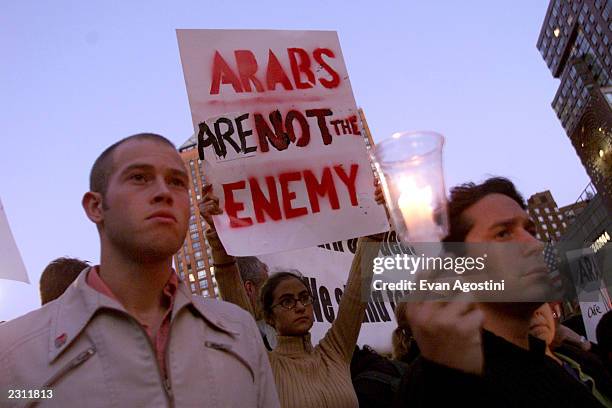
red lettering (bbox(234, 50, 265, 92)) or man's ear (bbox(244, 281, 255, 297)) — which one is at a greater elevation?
red lettering (bbox(234, 50, 265, 92))

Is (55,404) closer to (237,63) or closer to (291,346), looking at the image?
(291,346)

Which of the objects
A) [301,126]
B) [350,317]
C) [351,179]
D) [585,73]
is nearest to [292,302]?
[350,317]

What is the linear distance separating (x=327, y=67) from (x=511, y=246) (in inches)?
75.2

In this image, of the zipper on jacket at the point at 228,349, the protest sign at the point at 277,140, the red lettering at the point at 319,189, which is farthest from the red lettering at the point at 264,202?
the zipper on jacket at the point at 228,349

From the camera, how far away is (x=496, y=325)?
1793 mm

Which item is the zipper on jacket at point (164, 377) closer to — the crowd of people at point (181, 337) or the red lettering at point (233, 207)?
the crowd of people at point (181, 337)

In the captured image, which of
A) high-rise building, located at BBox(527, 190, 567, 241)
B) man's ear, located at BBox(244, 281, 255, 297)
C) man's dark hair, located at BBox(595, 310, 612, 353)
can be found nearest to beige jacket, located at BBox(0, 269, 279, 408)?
man's ear, located at BBox(244, 281, 255, 297)

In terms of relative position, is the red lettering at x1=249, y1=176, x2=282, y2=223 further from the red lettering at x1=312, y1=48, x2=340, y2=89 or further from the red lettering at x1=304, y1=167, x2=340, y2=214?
the red lettering at x1=312, y1=48, x2=340, y2=89

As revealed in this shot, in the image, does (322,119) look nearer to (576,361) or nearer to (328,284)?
(328,284)

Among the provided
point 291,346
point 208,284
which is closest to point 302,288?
point 291,346

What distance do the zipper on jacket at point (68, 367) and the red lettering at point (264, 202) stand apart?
1.48 m

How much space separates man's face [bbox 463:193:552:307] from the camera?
1723mm

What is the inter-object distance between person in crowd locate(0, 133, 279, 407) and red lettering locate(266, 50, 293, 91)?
1.45m

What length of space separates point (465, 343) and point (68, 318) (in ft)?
3.58
